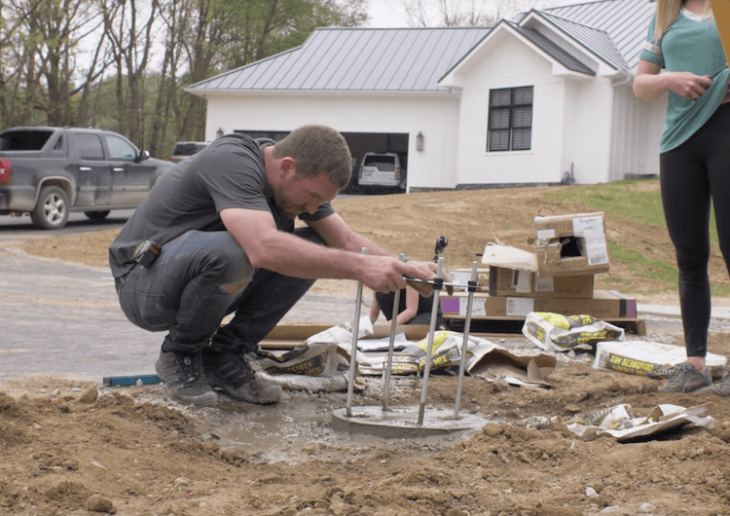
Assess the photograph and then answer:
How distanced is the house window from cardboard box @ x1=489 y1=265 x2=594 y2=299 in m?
16.7

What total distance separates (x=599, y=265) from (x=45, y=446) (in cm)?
430

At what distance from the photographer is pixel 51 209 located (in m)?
14.3

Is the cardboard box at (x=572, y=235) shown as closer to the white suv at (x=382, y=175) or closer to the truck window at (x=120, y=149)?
the truck window at (x=120, y=149)

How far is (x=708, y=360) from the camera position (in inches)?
180

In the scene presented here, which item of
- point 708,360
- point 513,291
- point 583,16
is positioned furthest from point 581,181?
point 708,360

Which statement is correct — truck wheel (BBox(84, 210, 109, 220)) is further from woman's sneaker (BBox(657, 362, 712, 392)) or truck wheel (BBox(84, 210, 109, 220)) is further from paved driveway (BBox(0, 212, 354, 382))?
woman's sneaker (BBox(657, 362, 712, 392))

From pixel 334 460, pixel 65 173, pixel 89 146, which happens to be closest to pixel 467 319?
pixel 334 460

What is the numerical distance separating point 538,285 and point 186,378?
3.44m

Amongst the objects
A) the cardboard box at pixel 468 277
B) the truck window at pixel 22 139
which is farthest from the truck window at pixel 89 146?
the cardboard box at pixel 468 277

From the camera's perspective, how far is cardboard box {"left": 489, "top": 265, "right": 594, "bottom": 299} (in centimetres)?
→ 633

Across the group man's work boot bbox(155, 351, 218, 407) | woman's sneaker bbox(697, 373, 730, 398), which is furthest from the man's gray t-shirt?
woman's sneaker bbox(697, 373, 730, 398)

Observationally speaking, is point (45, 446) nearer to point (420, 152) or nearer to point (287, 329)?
point (287, 329)

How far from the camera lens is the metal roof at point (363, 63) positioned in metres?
25.9

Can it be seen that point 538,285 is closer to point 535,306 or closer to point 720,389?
point 535,306
